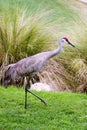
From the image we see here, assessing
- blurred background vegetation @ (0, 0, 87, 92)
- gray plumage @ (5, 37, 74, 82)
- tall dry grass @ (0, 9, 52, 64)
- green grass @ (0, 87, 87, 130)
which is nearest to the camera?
green grass @ (0, 87, 87, 130)

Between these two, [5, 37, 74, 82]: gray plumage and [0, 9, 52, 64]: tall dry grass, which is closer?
[5, 37, 74, 82]: gray plumage

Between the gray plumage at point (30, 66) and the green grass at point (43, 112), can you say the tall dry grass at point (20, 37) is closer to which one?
the green grass at point (43, 112)

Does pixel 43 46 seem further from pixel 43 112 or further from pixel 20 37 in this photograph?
pixel 43 112

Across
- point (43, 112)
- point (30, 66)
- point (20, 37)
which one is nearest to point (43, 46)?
point (20, 37)

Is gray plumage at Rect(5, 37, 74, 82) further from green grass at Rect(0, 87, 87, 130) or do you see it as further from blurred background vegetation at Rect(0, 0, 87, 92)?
blurred background vegetation at Rect(0, 0, 87, 92)

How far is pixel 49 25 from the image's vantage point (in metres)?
10.7

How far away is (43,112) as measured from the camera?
7262 millimetres

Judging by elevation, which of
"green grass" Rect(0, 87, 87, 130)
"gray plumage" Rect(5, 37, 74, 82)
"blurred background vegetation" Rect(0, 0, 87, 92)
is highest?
"blurred background vegetation" Rect(0, 0, 87, 92)

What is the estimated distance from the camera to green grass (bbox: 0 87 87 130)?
652cm

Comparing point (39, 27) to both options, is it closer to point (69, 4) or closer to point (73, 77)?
point (73, 77)

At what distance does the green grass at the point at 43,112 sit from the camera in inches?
257

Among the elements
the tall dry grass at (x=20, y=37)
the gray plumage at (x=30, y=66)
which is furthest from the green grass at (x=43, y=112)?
the tall dry grass at (x=20, y=37)

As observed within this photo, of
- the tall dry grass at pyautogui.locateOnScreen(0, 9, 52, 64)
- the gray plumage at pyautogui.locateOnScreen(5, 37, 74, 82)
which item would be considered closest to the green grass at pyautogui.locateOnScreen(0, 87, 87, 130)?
the gray plumage at pyautogui.locateOnScreen(5, 37, 74, 82)

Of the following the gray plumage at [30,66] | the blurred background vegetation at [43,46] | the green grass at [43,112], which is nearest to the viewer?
the green grass at [43,112]
